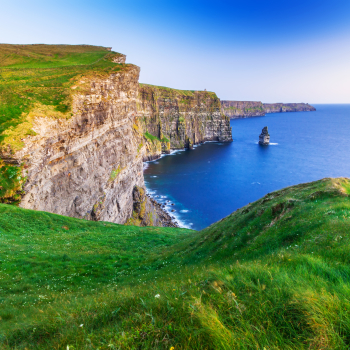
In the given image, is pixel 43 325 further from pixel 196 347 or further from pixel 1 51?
pixel 1 51

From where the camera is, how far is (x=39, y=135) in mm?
25188

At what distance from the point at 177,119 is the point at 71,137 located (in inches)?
4804

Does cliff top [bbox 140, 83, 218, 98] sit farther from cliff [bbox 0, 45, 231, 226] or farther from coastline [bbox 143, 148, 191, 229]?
coastline [bbox 143, 148, 191, 229]

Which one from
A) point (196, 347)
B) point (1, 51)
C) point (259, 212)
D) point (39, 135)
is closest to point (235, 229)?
point (259, 212)

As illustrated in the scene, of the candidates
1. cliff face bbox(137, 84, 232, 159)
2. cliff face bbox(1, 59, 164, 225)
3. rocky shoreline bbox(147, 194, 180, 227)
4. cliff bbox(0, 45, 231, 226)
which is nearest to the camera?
cliff bbox(0, 45, 231, 226)

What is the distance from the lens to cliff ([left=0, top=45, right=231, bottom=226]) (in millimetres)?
24078

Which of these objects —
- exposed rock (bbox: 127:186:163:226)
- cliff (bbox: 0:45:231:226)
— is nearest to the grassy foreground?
cliff (bbox: 0:45:231:226)

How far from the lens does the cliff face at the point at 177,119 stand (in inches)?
5005

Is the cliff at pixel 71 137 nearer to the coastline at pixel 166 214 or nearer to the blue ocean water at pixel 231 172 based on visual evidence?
the coastline at pixel 166 214

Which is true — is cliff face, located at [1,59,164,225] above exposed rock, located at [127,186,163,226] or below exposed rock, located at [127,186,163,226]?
above

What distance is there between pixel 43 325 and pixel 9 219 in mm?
20074

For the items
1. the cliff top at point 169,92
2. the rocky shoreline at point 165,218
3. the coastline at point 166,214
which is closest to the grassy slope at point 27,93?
the rocky shoreline at point 165,218

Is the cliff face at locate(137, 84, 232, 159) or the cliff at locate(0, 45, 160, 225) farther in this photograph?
the cliff face at locate(137, 84, 232, 159)

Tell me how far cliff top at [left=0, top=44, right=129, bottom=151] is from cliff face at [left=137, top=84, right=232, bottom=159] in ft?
233
